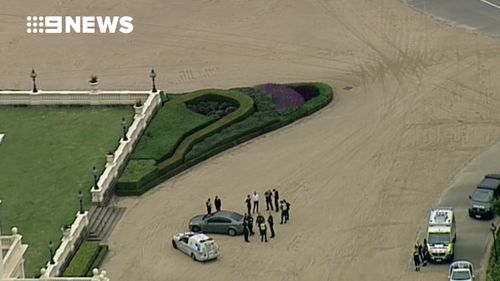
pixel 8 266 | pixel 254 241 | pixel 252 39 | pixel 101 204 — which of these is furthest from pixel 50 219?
pixel 252 39

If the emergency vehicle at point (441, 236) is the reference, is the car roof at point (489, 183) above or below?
above

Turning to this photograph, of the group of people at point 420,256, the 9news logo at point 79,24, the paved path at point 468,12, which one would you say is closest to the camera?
the group of people at point 420,256

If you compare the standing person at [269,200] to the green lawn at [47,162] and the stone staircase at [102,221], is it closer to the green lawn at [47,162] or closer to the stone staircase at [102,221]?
the stone staircase at [102,221]

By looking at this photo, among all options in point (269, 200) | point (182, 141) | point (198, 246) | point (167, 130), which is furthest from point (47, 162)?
point (198, 246)

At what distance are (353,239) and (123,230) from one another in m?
12.2

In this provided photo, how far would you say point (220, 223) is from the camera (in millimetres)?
94625

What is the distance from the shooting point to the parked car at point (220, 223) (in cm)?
9444

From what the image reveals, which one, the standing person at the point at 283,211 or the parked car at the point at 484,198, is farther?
the standing person at the point at 283,211

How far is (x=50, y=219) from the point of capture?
95812 mm

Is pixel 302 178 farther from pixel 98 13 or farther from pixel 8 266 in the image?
pixel 98 13

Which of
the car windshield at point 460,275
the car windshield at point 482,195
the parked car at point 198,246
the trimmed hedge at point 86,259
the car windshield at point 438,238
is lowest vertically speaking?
the trimmed hedge at point 86,259

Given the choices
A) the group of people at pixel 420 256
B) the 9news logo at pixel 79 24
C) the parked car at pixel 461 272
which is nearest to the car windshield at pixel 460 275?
the parked car at pixel 461 272

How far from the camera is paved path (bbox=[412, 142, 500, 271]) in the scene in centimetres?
9088

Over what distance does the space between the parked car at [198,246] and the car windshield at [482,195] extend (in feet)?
46.0
